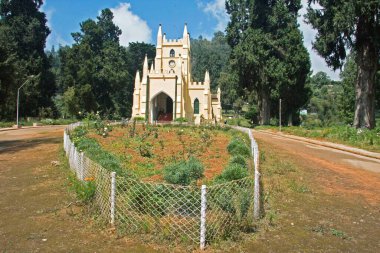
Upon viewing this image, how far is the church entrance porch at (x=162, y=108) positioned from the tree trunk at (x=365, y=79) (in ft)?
92.5

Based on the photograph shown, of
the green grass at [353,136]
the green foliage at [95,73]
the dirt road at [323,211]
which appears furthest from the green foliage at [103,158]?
the green foliage at [95,73]

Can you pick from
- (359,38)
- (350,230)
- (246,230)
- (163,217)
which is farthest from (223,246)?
(359,38)

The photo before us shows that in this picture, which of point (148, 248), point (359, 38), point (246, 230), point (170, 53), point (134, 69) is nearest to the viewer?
point (148, 248)

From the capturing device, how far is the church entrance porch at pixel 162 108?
50.3 m

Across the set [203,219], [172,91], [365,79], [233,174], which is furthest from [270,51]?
[203,219]

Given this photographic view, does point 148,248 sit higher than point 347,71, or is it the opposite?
point 347,71

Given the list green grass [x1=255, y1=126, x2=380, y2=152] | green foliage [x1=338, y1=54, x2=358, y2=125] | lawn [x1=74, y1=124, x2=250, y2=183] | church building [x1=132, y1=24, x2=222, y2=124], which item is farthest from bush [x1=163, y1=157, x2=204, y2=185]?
green foliage [x1=338, y1=54, x2=358, y2=125]

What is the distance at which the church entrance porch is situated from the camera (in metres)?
50.3

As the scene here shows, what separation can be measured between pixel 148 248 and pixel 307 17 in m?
25.6

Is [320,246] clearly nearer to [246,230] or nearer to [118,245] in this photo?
[246,230]

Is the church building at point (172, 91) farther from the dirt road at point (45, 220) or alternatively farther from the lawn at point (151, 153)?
the dirt road at point (45, 220)

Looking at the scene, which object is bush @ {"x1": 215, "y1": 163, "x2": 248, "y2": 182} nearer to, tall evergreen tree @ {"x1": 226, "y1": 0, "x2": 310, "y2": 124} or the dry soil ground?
the dry soil ground

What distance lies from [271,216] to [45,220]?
193 inches

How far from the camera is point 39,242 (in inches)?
253
